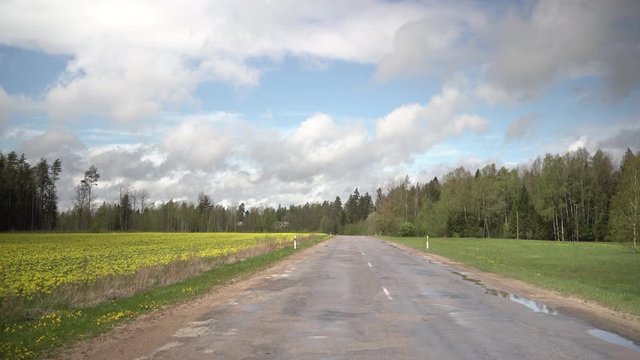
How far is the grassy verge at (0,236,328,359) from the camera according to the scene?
336 inches

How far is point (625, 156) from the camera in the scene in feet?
298

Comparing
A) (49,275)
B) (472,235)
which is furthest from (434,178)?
(49,275)

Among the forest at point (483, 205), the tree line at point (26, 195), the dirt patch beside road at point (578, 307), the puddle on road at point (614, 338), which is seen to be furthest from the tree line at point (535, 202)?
the tree line at point (26, 195)

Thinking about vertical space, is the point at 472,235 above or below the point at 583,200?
below

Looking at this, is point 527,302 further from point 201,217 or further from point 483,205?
point 201,217

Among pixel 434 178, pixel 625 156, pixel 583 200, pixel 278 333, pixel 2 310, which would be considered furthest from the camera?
pixel 434 178

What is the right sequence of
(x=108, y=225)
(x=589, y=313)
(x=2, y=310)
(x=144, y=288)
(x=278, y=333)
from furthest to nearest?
(x=108, y=225) < (x=144, y=288) < (x=589, y=313) < (x=2, y=310) < (x=278, y=333)

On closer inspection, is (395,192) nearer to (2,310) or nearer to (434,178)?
(434,178)

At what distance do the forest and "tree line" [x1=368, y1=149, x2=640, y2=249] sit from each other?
0.15 metres

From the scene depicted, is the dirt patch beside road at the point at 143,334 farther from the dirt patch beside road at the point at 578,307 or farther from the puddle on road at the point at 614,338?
the dirt patch beside road at the point at 578,307

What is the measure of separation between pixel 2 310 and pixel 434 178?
6503 inches

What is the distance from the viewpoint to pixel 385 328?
9.97 metres

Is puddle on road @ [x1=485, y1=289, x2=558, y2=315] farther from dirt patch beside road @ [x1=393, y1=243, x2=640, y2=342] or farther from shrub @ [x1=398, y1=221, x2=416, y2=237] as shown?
shrub @ [x1=398, y1=221, x2=416, y2=237]

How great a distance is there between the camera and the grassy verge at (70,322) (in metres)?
8.53
